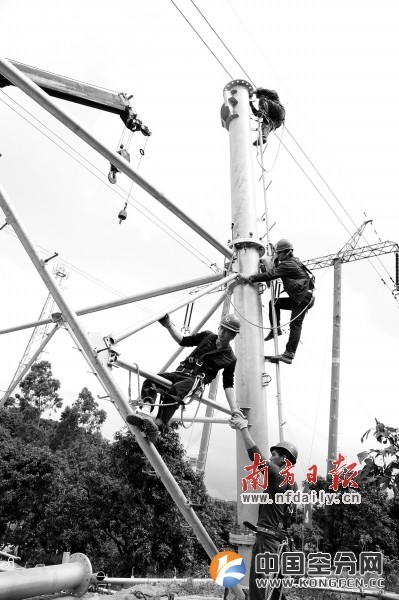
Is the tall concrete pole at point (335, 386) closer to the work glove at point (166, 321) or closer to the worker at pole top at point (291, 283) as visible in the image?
the worker at pole top at point (291, 283)

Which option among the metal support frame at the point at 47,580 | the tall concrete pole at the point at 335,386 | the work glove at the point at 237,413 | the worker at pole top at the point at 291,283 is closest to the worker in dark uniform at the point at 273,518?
the work glove at the point at 237,413

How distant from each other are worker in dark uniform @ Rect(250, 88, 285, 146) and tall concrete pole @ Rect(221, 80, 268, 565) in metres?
0.25

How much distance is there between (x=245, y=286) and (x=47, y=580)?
3660 mm

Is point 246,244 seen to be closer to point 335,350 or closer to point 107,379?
point 107,379

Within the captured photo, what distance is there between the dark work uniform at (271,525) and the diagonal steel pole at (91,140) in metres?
2.80

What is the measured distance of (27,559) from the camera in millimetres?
23609

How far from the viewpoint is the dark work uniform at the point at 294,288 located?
5.51m

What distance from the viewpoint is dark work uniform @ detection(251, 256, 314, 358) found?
18.1 ft

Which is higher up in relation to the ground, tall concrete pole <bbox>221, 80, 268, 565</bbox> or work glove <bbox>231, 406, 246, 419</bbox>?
tall concrete pole <bbox>221, 80, 268, 565</bbox>

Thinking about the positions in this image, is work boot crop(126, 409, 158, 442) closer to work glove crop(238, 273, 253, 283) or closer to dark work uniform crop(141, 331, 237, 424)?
dark work uniform crop(141, 331, 237, 424)

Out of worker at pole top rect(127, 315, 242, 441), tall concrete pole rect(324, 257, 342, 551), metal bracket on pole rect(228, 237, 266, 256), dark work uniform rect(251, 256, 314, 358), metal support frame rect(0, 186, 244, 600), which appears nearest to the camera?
metal support frame rect(0, 186, 244, 600)

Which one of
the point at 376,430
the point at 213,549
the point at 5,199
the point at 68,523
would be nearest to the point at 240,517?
the point at 213,549

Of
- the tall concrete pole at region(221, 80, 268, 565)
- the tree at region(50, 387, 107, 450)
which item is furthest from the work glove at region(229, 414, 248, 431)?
the tree at region(50, 387, 107, 450)

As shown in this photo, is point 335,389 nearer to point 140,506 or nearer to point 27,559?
point 140,506
